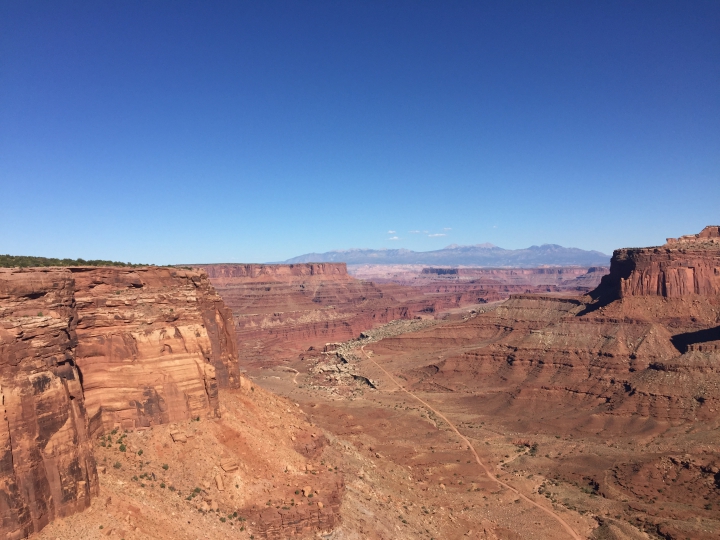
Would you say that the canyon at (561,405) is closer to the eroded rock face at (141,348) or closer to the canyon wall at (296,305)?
the eroded rock face at (141,348)

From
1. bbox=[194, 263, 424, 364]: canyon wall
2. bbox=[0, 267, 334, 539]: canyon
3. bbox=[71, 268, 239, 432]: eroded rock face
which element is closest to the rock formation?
bbox=[0, 267, 334, 539]: canyon

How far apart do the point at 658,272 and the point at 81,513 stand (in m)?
80.3

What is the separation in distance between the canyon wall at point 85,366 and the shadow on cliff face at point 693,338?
5978cm

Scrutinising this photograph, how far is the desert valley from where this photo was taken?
53.1 ft

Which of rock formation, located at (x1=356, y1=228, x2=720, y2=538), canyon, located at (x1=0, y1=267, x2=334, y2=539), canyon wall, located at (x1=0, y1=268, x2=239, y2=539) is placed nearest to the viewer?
canyon wall, located at (x1=0, y1=268, x2=239, y2=539)

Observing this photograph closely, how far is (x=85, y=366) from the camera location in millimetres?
21047

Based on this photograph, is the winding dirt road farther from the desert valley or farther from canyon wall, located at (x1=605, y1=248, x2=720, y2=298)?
canyon wall, located at (x1=605, y1=248, x2=720, y2=298)

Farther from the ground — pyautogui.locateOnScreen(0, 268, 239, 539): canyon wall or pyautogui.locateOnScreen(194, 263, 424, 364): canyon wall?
pyautogui.locateOnScreen(0, 268, 239, 539): canyon wall

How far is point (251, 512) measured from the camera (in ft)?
74.7

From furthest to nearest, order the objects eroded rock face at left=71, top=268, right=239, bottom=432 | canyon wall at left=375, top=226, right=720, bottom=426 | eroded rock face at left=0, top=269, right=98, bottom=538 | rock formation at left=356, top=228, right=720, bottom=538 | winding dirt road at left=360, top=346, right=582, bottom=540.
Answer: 1. canyon wall at left=375, top=226, right=720, bottom=426
2. rock formation at left=356, top=228, right=720, bottom=538
3. winding dirt road at left=360, top=346, right=582, bottom=540
4. eroded rock face at left=71, top=268, right=239, bottom=432
5. eroded rock face at left=0, top=269, right=98, bottom=538

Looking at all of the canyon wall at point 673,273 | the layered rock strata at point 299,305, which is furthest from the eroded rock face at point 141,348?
the layered rock strata at point 299,305

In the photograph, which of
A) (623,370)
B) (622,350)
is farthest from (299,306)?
(623,370)

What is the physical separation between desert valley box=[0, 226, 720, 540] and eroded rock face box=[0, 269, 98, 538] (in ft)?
0.19

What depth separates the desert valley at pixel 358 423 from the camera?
637 inches
